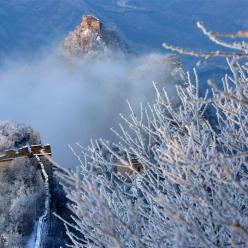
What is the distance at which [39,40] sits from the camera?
51.6 metres

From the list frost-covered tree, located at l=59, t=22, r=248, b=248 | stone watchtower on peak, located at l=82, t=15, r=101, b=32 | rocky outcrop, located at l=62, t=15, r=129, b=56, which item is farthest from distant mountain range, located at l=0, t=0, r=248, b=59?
frost-covered tree, located at l=59, t=22, r=248, b=248

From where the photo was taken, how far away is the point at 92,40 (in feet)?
109

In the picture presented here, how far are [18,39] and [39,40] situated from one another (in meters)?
1.63

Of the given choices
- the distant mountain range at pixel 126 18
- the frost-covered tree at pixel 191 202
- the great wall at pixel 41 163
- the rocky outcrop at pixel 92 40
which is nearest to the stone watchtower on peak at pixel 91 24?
the rocky outcrop at pixel 92 40

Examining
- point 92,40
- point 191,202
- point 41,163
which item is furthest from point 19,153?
point 92,40

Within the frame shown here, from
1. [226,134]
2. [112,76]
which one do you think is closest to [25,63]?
[112,76]

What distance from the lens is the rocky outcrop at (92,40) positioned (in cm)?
3328

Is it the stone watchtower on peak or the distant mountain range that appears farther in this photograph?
the distant mountain range

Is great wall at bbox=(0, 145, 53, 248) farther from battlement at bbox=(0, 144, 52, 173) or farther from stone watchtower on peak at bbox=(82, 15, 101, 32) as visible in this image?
stone watchtower on peak at bbox=(82, 15, 101, 32)

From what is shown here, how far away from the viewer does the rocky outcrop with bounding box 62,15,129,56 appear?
1310 inches

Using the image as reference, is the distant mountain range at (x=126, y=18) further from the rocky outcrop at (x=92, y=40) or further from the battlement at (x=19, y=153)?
the battlement at (x=19, y=153)

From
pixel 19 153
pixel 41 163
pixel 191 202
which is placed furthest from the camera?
pixel 41 163

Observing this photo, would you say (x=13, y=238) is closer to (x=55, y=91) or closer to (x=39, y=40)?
(x=55, y=91)

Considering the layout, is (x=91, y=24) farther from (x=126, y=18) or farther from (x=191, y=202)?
(x=191, y=202)
